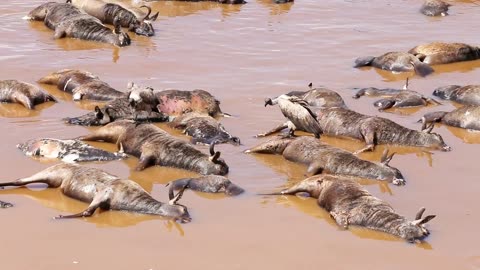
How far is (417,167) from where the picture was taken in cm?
1009

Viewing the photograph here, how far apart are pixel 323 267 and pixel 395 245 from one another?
0.78 metres

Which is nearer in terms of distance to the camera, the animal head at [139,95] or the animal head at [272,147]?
the animal head at [272,147]

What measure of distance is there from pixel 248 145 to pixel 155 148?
1.24m

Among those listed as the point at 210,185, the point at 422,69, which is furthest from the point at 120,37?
the point at 210,185

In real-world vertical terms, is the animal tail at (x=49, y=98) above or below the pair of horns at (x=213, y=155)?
below

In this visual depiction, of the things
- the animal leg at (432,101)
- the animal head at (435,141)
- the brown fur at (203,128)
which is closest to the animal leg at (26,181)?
the brown fur at (203,128)

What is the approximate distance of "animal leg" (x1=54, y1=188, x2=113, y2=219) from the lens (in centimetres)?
831

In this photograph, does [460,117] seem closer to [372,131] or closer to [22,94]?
[372,131]

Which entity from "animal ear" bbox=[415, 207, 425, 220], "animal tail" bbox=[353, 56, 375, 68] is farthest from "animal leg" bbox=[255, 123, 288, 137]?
"animal tail" bbox=[353, 56, 375, 68]

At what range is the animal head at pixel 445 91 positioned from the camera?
1270 cm

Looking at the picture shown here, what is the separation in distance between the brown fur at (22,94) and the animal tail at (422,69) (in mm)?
5643

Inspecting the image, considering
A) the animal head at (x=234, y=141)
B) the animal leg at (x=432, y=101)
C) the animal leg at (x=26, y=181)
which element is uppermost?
the animal leg at (x=26, y=181)

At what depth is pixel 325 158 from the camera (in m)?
9.80

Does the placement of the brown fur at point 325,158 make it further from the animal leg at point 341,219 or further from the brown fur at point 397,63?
the brown fur at point 397,63
